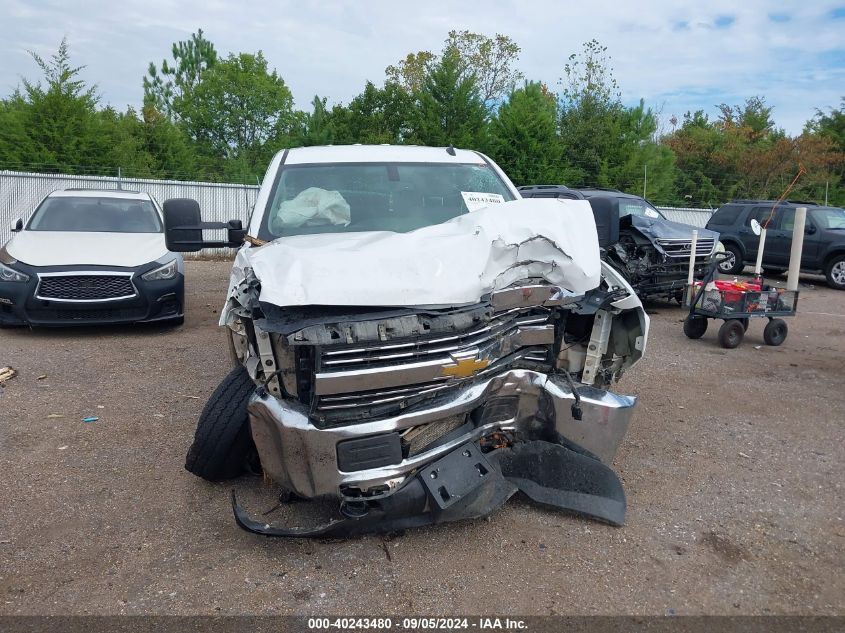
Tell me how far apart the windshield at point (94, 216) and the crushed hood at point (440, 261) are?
6.16 meters

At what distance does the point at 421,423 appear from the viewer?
3129 millimetres

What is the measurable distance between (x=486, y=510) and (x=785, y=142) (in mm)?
33170

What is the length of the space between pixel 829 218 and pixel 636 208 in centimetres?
603

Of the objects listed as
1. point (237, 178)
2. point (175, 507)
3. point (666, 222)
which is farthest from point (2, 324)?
point (237, 178)

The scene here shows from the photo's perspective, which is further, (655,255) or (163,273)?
(655,255)

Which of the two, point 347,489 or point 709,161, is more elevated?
point 709,161

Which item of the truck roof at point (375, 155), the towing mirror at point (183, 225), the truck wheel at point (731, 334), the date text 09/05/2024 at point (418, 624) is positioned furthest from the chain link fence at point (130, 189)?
the date text 09/05/2024 at point (418, 624)

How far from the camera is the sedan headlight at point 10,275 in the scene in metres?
7.66

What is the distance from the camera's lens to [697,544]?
3502 mm

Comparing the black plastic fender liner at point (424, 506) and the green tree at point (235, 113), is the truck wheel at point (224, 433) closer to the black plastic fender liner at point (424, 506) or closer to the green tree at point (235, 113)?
the black plastic fender liner at point (424, 506)

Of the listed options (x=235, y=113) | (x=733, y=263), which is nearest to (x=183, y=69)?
(x=235, y=113)

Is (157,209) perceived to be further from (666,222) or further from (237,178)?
(237,178)

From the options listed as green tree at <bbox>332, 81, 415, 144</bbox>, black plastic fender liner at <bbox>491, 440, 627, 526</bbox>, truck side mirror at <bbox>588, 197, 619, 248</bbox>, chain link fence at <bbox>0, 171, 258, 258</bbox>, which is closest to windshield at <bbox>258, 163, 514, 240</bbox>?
truck side mirror at <bbox>588, 197, 619, 248</bbox>

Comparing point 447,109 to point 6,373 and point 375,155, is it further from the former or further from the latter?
point 375,155
